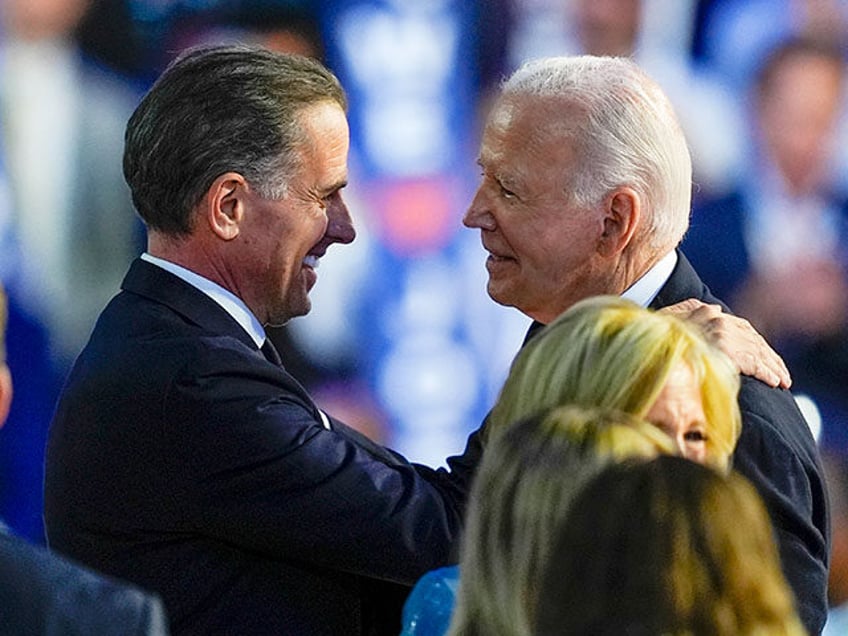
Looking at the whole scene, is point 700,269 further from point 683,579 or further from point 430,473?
point 683,579

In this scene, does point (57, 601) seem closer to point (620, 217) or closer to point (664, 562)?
point (664, 562)

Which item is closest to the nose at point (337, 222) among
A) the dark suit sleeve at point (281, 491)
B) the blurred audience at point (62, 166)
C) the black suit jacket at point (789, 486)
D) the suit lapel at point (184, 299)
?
the suit lapel at point (184, 299)

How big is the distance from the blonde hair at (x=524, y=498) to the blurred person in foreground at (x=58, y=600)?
1.09ft

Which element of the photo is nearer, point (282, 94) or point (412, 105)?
point (282, 94)

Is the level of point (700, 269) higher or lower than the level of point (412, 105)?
lower

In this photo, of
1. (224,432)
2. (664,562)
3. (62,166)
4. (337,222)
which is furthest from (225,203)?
(62,166)

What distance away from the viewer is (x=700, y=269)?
4.75 metres

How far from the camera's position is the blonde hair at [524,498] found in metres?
1.69

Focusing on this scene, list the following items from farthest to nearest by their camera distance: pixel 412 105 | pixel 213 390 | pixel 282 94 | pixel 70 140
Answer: pixel 412 105 → pixel 70 140 → pixel 282 94 → pixel 213 390

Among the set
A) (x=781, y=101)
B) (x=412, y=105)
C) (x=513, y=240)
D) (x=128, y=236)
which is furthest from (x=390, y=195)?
(x=513, y=240)

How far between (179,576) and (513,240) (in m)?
0.79

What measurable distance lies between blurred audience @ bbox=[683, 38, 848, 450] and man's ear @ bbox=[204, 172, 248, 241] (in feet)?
7.17

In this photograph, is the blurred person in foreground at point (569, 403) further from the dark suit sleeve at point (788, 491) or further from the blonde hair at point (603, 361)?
the dark suit sleeve at point (788, 491)

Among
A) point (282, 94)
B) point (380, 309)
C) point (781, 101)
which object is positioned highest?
point (282, 94)
